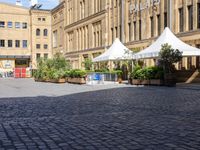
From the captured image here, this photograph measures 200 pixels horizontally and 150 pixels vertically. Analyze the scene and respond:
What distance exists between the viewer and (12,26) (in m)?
81.4

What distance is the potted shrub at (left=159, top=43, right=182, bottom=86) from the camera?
27.4 meters

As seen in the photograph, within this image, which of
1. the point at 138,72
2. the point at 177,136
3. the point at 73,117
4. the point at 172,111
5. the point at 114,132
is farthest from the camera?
the point at 138,72

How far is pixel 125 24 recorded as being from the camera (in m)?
45.6

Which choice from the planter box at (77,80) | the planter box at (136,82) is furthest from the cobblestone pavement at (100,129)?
the planter box at (77,80)

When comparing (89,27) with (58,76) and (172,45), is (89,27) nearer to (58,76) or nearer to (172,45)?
(58,76)

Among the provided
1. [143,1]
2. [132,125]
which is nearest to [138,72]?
[143,1]

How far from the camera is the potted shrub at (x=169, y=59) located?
27.4 metres

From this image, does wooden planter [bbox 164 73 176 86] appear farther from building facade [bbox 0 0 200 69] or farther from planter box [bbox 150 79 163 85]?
building facade [bbox 0 0 200 69]

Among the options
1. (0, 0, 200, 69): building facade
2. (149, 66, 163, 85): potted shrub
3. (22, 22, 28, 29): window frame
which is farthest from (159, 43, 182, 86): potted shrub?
(22, 22, 28, 29): window frame

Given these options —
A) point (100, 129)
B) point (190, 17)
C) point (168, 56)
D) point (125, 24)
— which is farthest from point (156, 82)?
point (100, 129)

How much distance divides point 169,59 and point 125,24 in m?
18.8

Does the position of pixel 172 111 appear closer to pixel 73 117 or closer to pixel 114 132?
pixel 73 117

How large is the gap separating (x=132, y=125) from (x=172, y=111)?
3341mm

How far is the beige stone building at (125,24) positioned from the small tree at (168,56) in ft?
15.5
